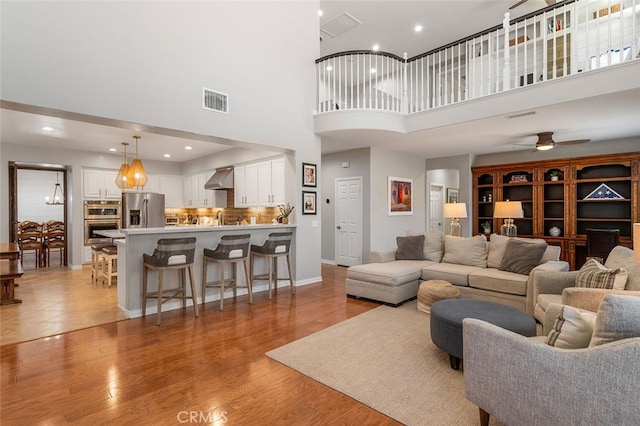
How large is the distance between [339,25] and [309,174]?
3273 millimetres

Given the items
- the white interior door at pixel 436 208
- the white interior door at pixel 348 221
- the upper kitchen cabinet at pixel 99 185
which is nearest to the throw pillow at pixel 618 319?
A: the white interior door at pixel 348 221

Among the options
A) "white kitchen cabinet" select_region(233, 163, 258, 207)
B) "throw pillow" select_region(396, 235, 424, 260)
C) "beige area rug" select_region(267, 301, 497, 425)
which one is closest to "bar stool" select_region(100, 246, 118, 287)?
"white kitchen cabinet" select_region(233, 163, 258, 207)

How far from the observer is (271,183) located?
6555 millimetres

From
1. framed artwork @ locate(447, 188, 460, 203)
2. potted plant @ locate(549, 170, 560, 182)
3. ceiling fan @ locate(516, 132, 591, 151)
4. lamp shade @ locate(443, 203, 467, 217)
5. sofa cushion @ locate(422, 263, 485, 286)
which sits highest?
ceiling fan @ locate(516, 132, 591, 151)

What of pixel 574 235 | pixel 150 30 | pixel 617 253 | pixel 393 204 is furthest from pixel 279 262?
pixel 574 235

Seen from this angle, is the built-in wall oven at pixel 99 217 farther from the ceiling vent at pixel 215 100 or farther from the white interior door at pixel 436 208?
the white interior door at pixel 436 208

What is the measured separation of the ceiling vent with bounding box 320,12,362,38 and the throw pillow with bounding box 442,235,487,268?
15.2 feet

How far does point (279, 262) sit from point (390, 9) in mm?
5098

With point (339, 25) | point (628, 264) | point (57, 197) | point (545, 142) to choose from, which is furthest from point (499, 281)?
point (57, 197)

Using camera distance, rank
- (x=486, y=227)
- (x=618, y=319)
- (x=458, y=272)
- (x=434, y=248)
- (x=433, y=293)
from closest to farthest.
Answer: (x=618, y=319) < (x=433, y=293) < (x=458, y=272) < (x=434, y=248) < (x=486, y=227)

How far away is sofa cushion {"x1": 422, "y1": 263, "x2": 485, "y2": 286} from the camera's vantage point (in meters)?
4.37

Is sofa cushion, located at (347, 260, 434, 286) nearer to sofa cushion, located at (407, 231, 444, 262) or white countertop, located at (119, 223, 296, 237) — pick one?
sofa cushion, located at (407, 231, 444, 262)

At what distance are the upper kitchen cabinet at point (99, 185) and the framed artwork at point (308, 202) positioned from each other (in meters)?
5.60

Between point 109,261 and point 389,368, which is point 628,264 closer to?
point 389,368
